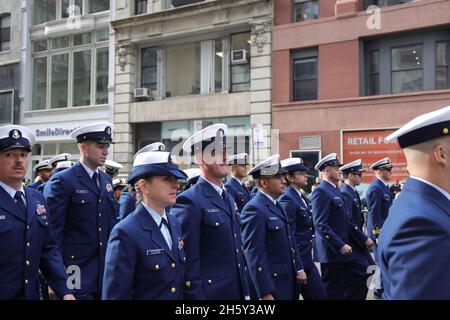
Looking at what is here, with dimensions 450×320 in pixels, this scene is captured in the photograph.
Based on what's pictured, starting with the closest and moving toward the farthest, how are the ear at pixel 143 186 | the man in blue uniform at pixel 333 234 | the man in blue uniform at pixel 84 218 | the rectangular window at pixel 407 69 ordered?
the ear at pixel 143 186, the man in blue uniform at pixel 84 218, the man in blue uniform at pixel 333 234, the rectangular window at pixel 407 69

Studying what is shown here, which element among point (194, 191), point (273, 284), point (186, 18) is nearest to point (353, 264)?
point (273, 284)

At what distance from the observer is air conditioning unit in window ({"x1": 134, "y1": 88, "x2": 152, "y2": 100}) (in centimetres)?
2133

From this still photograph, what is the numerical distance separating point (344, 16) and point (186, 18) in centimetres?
638

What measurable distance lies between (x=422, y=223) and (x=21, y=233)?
10.1ft

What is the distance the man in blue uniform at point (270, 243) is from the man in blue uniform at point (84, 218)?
1518 millimetres

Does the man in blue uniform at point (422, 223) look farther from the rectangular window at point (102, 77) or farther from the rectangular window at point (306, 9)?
the rectangular window at point (102, 77)

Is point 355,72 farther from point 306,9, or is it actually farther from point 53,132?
point 53,132

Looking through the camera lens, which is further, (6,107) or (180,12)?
(6,107)

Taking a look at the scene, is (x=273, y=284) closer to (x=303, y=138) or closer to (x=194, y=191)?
(x=194, y=191)

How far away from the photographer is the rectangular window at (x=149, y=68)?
21922 mm

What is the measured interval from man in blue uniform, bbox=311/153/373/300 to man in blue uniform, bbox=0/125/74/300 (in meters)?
4.10

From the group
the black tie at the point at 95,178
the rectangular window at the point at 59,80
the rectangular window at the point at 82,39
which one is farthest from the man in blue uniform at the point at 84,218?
the rectangular window at the point at 59,80

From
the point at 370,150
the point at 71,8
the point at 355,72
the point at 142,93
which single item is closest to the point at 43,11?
the point at 71,8

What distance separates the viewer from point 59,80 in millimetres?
24859
